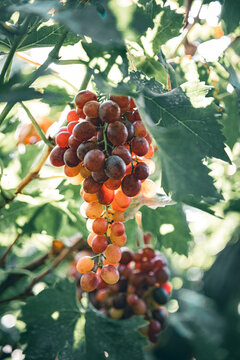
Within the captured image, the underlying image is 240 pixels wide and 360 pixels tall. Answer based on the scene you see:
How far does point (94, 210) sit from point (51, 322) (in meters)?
0.40

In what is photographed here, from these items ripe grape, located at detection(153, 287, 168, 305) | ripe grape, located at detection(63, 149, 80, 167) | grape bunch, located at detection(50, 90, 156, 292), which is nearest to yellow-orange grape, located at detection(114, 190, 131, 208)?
grape bunch, located at detection(50, 90, 156, 292)

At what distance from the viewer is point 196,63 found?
791 mm

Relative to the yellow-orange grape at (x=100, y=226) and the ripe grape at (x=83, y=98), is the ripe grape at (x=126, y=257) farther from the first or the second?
the ripe grape at (x=83, y=98)

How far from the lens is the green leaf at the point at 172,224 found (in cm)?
81

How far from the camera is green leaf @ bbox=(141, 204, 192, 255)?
0.81m

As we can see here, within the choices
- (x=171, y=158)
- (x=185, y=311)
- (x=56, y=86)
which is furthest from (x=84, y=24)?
(x=185, y=311)

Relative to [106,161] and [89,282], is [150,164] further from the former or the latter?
[89,282]

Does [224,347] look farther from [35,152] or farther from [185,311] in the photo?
[35,152]

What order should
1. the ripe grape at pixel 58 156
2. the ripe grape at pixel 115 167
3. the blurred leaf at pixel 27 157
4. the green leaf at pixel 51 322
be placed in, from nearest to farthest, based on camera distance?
the ripe grape at pixel 115 167
the ripe grape at pixel 58 156
the green leaf at pixel 51 322
the blurred leaf at pixel 27 157

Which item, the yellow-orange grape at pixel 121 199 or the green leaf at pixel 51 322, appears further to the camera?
the green leaf at pixel 51 322

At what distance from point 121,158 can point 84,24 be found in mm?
212

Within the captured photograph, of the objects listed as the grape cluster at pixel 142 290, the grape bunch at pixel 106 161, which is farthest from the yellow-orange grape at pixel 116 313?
the grape bunch at pixel 106 161

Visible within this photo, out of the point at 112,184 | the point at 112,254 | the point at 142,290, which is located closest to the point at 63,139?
the point at 112,184

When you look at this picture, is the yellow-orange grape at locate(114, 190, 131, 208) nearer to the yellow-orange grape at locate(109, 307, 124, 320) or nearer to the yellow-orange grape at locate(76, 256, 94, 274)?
the yellow-orange grape at locate(76, 256, 94, 274)
